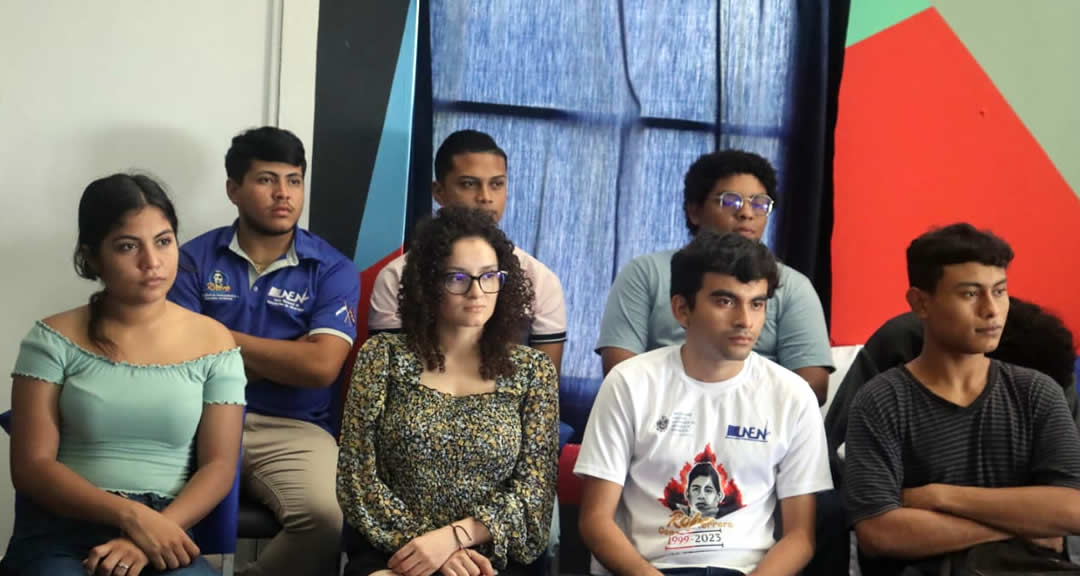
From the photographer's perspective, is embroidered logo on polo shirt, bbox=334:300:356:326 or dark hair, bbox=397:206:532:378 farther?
embroidered logo on polo shirt, bbox=334:300:356:326

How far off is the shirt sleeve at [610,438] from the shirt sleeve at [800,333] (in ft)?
2.69

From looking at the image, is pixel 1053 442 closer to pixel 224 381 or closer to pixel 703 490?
pixel 703 490

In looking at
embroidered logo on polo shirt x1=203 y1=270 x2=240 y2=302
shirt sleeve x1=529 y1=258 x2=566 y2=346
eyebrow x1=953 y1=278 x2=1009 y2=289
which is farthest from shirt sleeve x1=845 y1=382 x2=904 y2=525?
embroidered logo on polo shirt x1=203 y1=270 x2=240 y2=302

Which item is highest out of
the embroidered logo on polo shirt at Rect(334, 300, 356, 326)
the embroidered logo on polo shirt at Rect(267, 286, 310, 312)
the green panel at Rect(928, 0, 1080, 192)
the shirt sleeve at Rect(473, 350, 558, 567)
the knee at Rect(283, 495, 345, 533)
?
the green panel at Rect(928, 0, 1080, 192)

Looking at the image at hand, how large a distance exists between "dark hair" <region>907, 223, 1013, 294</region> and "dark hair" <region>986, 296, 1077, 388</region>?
314 mm

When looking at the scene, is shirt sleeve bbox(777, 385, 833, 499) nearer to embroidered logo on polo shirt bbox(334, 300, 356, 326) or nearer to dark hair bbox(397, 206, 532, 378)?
dark hair bbox(397, 206, 532, 378)

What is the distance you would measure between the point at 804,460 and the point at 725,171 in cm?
116

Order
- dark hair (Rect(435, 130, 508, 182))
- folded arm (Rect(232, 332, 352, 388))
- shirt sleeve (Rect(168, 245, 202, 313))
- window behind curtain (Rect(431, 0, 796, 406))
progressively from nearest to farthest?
folded arm (Rect(232, 332, 352, 388)) < shirt sleeve (Rect(168, 245, 202, 313)) < dark hair (Rect(435, 130, 508, 182)) < window behind curtain (Rect(431, 0, 796, 406))

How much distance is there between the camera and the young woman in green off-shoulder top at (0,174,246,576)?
224cm

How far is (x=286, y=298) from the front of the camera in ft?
10.1

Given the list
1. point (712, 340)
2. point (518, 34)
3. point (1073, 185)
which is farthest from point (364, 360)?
point (1073, 185)

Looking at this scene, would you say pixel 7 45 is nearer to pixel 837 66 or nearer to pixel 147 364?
pixel 147 364

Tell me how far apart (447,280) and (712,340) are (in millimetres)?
620

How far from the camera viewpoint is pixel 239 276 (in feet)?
10.1
